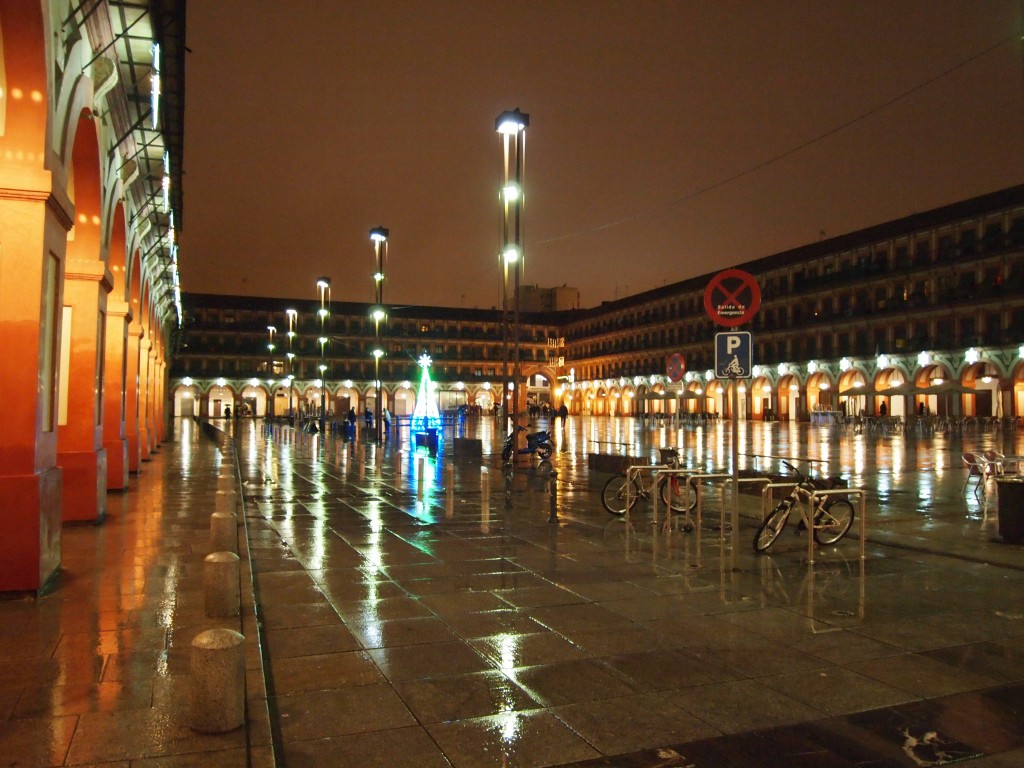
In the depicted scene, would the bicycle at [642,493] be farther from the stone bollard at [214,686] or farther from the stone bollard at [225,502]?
the stone bollard at [214,686]

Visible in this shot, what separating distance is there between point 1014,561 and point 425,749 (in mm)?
7240

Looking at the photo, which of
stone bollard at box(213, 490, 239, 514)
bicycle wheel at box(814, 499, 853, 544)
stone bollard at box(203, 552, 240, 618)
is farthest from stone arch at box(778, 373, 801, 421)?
stone bollard at box(203, 552, 240, 618)

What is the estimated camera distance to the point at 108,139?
1205 cm

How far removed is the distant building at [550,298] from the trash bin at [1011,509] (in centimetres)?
11892

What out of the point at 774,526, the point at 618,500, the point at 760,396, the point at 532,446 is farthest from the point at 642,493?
the point at 760,396

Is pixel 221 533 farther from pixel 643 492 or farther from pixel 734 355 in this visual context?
pixel 643 492

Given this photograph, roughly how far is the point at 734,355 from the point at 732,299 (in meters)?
0.56

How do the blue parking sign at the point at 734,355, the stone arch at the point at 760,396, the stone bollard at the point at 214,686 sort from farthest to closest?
the stone arch at the point at 760,396
the blue parking sign at the point at 734,355
the stone bollard at the point at 214,686

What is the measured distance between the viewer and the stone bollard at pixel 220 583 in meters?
6.12

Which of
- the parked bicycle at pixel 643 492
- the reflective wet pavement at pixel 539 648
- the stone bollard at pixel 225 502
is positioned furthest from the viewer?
the parked bicycle at pixel 643 492

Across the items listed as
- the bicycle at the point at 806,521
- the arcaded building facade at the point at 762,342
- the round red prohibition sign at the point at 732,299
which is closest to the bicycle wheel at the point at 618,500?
the bicycle at the point at 806,521

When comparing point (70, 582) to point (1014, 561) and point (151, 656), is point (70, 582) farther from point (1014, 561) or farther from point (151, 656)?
point (1014, 561)

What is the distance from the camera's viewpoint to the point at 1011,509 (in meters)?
9.64

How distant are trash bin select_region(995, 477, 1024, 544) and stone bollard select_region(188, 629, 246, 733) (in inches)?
351
